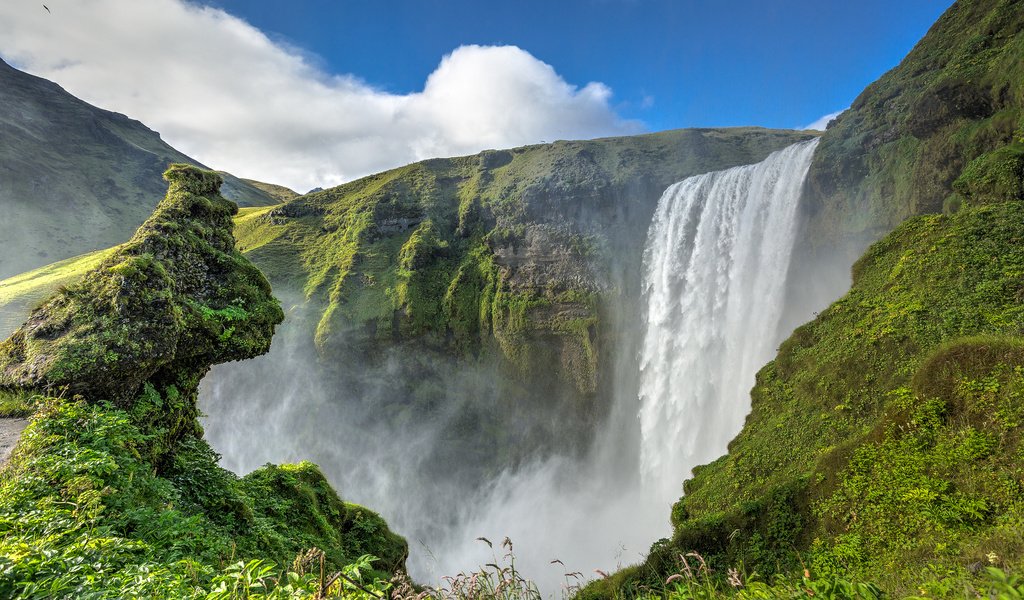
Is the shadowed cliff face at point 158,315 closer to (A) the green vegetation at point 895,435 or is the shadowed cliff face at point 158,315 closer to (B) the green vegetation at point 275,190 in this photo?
(A) the green vegetation at point 895,435

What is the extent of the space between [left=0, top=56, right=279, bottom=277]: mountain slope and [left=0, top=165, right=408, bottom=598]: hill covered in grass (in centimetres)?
9015

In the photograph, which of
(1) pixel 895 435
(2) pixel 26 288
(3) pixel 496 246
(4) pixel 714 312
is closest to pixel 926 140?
(4) pixel 714 312

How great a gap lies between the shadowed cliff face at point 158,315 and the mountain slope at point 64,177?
89.0 metres

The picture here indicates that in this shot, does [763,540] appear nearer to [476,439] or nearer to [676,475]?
[676,475]

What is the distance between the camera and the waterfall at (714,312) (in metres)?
28.3

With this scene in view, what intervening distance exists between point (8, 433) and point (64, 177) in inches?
4660

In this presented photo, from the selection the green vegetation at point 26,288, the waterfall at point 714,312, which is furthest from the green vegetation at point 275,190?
the waterfall at point 714,312

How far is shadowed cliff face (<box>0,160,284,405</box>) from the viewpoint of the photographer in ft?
21.4

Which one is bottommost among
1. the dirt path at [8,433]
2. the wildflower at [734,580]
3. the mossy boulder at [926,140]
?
the wildflower at [734,580]

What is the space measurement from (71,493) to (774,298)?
31.6 m

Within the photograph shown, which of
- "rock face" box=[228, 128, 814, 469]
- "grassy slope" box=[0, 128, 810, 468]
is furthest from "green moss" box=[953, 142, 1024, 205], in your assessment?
"grassy slope" box=[0, 128, 810, 468]

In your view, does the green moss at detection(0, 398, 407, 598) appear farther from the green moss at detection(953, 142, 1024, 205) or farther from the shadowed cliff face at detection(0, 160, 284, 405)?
the green moss at detection(953, 142, 1024, 205)

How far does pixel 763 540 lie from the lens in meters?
9.14

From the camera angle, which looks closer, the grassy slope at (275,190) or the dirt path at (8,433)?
the dirt path at (8,433)
